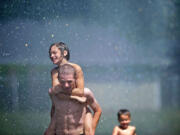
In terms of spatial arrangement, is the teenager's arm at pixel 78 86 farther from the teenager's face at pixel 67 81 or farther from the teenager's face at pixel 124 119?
the teenager's face at pixel 124 119

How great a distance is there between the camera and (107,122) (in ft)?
18.3

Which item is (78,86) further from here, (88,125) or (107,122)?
(107,122)

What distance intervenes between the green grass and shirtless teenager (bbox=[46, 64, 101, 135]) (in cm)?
71

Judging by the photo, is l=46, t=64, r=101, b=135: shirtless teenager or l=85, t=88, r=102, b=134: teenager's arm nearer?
l=46, t=64, r=101, b=135: shirtless teenager

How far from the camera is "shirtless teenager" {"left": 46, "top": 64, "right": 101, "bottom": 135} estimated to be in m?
3.30

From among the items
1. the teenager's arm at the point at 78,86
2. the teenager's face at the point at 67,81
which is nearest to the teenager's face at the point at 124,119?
the teenager's arm at the point at 78,86

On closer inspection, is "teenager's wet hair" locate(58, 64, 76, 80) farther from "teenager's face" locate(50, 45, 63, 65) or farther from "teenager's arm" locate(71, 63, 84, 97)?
"teenager's face" locate(50, 45, 63, 65)

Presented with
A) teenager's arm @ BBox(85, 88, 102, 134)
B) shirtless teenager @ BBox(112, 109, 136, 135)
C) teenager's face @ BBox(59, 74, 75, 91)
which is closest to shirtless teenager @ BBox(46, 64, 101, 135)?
teenager's face @ BBox(59, 74, 75, 91)

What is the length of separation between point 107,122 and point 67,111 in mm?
2306

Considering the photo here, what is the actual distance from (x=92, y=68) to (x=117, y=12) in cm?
167

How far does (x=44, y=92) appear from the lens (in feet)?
13.6

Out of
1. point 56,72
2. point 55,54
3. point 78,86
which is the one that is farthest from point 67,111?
Answer: point 55,54

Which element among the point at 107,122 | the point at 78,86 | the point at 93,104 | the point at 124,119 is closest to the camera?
the point at 78,86

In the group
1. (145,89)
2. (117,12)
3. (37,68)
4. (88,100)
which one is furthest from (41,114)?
(145,89)
